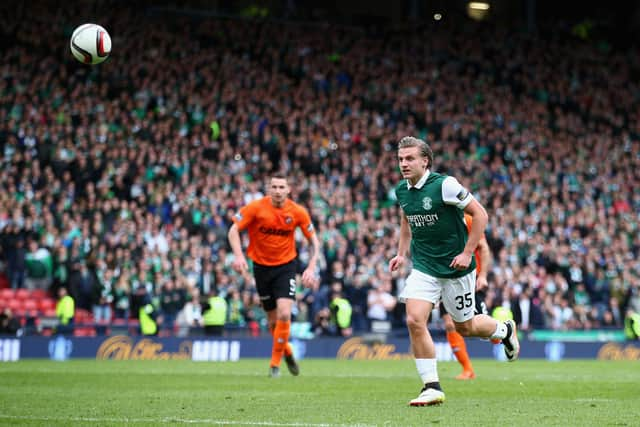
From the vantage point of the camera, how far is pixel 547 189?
31703 millimetres

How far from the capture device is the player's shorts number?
9.80 meters

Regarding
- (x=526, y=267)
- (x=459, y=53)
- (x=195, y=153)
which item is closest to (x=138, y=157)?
(x=195, y=153)

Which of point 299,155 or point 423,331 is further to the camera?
point 299,155

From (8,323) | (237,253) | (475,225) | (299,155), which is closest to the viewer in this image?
(475,225)

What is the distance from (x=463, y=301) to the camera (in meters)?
9.81

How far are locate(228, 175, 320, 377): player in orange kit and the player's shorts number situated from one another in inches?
171

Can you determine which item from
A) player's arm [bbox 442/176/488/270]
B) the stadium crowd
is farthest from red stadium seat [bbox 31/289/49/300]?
player's arm [bbox 442/176/488/270]

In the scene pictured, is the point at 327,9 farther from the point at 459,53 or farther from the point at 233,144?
the point at 233,144

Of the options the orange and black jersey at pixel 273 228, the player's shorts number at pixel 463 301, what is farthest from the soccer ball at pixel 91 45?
the player's shorts number at pixel 463 301

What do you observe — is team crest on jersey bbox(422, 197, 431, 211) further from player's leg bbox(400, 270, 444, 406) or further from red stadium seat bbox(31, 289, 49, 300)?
red stadium seat bbox(31, 289, 49, 300)

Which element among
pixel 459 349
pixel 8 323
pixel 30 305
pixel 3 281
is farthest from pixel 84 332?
pixel 459 349

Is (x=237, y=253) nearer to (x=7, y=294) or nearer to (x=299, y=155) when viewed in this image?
(x=7, y=294)

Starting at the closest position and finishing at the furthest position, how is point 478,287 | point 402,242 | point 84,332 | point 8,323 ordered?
1. point 402,242
2. point 478,287
3. point 8,323
4. point 84,332

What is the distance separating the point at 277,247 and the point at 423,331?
4.97m
